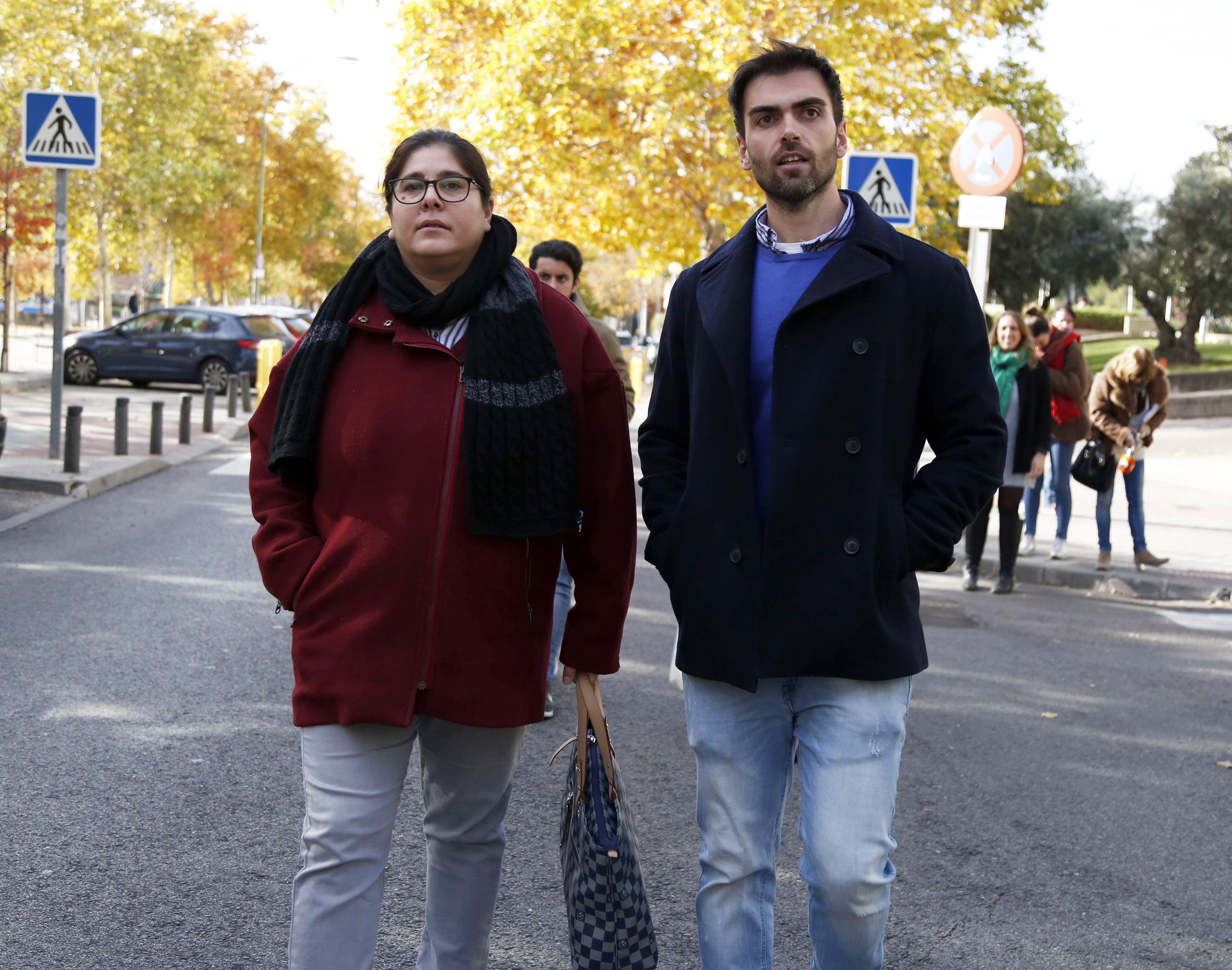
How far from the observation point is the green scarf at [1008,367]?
9.77 m

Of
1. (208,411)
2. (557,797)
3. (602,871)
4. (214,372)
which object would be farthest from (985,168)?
(214,372)

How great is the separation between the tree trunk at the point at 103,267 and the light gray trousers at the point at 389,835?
37.9 metres

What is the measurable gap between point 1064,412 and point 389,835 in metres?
9.60

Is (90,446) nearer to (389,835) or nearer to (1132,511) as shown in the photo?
(1132,511)

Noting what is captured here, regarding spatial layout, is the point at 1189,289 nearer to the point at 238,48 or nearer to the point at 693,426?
the point at 238,48

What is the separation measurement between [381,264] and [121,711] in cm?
334

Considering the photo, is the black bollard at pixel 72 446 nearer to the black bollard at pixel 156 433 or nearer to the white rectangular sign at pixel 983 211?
the black bollard at pixel 156 433

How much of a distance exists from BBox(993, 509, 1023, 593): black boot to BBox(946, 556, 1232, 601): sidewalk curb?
249 millimetres

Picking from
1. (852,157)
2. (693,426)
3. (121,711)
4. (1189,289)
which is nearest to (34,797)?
(121,711)

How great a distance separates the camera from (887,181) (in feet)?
38.2

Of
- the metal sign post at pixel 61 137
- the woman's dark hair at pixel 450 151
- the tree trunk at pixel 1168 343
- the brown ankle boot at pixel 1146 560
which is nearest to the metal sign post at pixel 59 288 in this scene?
the metal sign post at pixel 61 137

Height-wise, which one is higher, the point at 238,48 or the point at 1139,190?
the point at 238,48

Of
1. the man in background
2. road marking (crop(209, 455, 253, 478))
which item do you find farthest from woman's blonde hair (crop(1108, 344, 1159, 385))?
road marking (crop(209, 455, 253, 478))

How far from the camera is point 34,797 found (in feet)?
15.0
